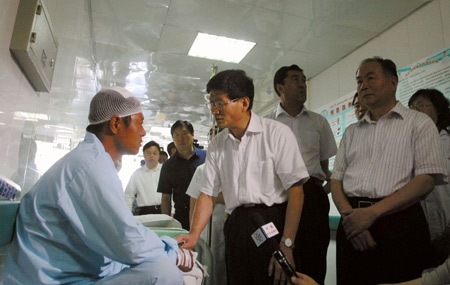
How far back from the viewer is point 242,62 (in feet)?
15.6

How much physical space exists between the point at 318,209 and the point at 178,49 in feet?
11.0

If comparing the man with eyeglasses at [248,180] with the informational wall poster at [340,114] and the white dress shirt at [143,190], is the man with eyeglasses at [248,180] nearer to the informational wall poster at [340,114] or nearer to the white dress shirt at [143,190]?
the white dress shirt at [143,190]

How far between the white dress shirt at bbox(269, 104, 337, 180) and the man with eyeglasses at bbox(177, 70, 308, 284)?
0.56 metres

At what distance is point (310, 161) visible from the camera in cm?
211

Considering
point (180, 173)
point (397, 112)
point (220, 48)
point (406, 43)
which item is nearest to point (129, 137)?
point (397, 112)

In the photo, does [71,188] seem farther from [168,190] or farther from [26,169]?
[168,190]

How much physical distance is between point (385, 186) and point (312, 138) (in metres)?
0.69

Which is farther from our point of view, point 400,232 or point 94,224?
point 400,232

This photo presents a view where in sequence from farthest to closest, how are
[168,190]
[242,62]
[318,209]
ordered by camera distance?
[242,62], [168,190], [318,209]

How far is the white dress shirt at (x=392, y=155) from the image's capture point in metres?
1.51

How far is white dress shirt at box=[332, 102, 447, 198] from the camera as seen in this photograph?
1.51 m

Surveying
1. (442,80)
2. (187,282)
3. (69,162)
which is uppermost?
(442,80)

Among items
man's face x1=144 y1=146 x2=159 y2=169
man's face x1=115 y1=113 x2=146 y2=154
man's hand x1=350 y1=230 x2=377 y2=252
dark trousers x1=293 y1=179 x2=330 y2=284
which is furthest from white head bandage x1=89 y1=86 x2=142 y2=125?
man's face x1=144 y1=146 x2=159 y2=169

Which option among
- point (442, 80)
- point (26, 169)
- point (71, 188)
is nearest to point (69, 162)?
point (71, 188)
